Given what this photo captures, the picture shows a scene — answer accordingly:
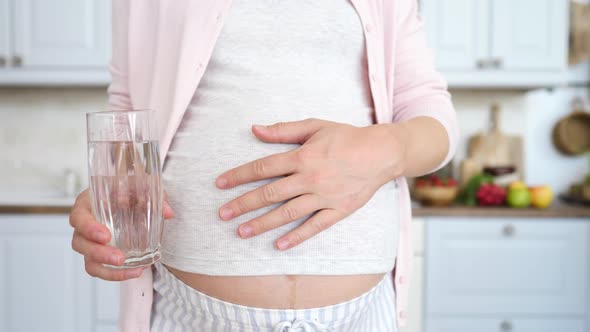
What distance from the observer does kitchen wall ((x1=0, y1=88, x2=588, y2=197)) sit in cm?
255

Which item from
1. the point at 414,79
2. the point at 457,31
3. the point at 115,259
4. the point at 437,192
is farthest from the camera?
the point at 457,31

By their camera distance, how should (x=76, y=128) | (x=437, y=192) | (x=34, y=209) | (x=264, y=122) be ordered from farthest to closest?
(x=76, y=128) < (x=437, y=192) < (x=34, y=209) < (x=264, y=122)

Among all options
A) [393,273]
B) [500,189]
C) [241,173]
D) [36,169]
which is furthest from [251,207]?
[36,169]

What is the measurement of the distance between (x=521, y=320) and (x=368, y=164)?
5.69 ft

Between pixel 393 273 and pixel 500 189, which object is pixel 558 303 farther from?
pixel 393 273

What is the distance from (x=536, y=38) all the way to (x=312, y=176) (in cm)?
197

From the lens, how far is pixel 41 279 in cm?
205

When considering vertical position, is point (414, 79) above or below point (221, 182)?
above

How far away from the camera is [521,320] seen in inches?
81.5

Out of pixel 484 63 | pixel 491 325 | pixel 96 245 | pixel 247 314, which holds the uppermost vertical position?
pixel 484 63

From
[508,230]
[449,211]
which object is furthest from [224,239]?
[508,230]

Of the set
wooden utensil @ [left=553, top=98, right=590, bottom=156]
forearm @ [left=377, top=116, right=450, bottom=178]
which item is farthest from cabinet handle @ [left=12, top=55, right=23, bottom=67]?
wooden utensil @ [left=553, top=98, right=590, bottom=156]

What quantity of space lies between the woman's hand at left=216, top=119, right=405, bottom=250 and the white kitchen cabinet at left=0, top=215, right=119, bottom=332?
5.28 feet

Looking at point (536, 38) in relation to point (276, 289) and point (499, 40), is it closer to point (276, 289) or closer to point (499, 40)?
point (499, 40)
